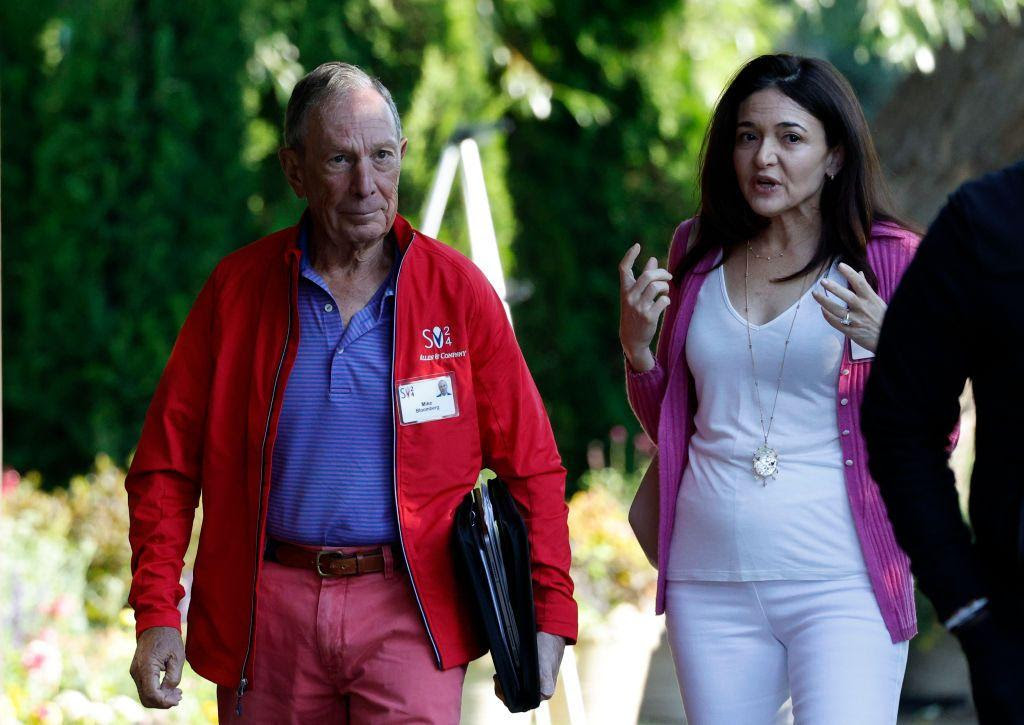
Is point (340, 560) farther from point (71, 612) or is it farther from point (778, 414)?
point (71, 612)

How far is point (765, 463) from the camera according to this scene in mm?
3062

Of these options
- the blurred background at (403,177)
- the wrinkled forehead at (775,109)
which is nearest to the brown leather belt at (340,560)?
the wrinkled forehead at (775,109)

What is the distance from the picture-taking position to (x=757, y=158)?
126 inches

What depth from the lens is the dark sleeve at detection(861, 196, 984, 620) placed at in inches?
79.6

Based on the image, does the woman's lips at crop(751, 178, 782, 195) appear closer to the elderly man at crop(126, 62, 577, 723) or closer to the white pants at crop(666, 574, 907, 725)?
the elderly man at crop(126, 62, 577, 723)

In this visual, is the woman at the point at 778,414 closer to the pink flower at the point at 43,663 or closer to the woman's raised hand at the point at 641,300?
the woman's raised hand at the point at 641,300

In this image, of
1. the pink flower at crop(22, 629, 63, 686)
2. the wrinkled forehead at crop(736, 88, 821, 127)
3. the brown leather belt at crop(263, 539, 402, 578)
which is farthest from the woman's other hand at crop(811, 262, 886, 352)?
the pink flower at crop(22, 629, 63, 686)

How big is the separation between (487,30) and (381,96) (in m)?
6.91

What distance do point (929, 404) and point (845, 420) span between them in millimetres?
967

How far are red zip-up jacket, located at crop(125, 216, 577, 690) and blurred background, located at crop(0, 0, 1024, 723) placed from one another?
1998 millimetres

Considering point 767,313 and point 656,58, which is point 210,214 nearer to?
point 656,58

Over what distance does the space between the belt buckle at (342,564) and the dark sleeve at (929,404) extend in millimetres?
1131

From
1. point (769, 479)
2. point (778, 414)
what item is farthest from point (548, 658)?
point (778, 414)

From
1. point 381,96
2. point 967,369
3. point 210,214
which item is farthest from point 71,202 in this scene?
point 967,369
